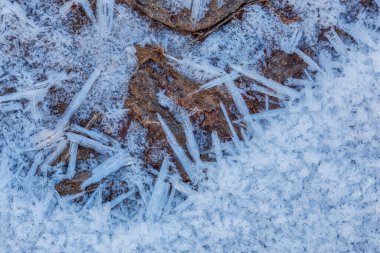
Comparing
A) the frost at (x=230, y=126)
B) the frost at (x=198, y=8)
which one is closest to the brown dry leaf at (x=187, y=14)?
the frost at (x=198, y=8)

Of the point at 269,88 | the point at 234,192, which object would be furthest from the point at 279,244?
the point at 269,88

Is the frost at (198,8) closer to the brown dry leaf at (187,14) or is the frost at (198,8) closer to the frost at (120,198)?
the brown dry leaf at (187,14)

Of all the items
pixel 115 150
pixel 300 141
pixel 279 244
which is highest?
pixel 115 150

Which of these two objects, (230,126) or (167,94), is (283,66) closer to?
(230,126)

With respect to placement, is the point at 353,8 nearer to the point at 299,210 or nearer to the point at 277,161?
the point at 277,161

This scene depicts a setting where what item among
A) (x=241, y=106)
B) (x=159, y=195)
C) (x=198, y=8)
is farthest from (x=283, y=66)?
(x=159, y=195)

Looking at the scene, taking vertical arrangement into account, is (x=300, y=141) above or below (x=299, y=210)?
above

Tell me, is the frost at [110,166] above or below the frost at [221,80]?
below

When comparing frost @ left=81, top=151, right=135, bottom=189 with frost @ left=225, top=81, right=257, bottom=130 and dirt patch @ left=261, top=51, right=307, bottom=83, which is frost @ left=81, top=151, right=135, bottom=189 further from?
dirt patch @ left=261, top=51, right=307, bottom=83

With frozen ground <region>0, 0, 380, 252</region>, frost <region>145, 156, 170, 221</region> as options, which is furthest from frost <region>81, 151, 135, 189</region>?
frost <region>145, 156, 170, 221</region>
